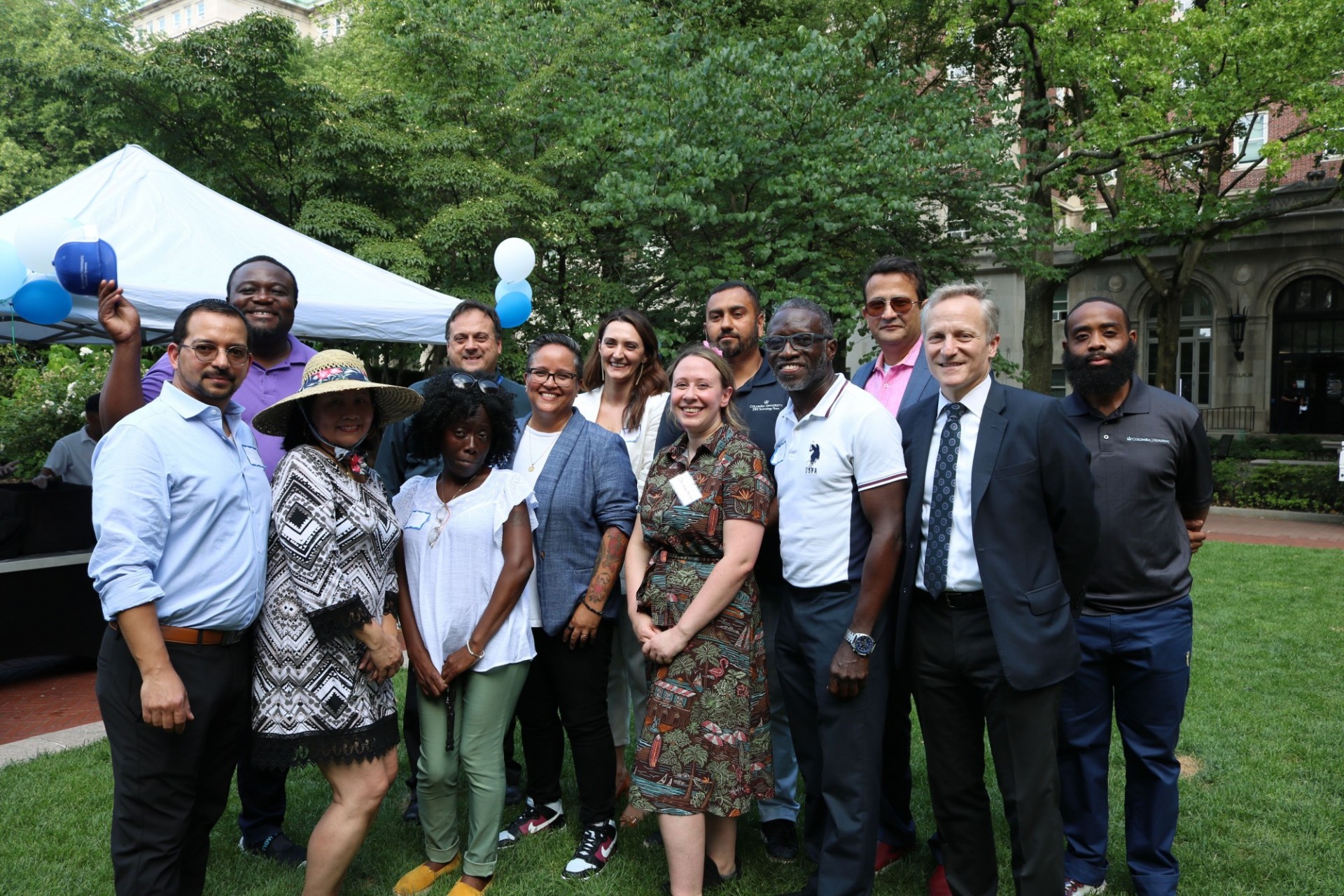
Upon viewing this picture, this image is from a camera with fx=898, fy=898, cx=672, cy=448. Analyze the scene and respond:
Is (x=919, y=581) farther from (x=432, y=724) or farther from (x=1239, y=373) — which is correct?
(x=1239, y=373)

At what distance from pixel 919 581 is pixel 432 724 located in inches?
77.0

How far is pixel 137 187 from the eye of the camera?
7.04 metres

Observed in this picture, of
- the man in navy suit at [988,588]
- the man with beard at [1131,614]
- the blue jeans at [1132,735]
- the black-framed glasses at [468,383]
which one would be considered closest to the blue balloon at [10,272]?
the black-framed glasses at [468,383]

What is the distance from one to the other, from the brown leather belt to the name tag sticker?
1.60 meters

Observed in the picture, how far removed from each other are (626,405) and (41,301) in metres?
3.33

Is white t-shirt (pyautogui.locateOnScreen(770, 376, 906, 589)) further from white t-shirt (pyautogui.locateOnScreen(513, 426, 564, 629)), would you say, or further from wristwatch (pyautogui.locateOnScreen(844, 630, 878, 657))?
white t-shirt (pyautogui.locateOnScreen(513, 426, 564, 629))

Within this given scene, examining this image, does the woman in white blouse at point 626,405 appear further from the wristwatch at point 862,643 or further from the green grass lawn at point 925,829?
the wristwatch at point 862,643

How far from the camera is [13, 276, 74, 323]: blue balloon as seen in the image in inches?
193

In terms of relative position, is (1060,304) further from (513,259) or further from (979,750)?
(979,750)

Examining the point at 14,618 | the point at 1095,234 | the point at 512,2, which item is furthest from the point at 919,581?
the point at 1095,234

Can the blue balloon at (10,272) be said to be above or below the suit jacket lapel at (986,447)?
above

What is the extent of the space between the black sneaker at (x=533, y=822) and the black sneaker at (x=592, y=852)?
0.27 metres

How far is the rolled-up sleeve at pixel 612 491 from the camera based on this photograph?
12.8 feet

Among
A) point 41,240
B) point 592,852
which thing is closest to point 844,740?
point 592,852
